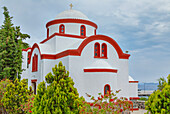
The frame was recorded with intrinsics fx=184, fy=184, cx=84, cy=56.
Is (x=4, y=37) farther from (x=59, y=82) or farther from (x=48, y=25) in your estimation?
(x=59, y=82)

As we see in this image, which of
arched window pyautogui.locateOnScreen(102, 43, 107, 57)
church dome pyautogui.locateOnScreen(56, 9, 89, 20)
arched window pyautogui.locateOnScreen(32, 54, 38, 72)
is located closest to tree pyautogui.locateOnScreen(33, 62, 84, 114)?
arched window pyautogui.locateOnScreen(102, 43, 107, 57)

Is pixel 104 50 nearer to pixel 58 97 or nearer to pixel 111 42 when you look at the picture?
pixel 111 42

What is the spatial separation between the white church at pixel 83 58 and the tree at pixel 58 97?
24.6 ft

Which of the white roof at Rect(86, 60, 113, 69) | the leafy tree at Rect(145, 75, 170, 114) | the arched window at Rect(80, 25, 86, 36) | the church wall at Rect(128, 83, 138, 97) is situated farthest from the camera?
the church wall at Rect(128, 83, 138, 97)

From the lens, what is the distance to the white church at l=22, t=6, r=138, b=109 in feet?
48.3

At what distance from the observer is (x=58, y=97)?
263 inches

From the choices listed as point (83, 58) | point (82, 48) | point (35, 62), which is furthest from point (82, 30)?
point (35, 62)

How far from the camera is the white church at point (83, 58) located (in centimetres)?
1473

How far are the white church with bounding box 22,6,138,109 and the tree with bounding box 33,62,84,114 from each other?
750cm

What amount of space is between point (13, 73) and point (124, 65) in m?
14.4

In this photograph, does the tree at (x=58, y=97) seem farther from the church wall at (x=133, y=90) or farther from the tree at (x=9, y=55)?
the tree at (x=9, y=55)

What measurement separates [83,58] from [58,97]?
29.8 feet

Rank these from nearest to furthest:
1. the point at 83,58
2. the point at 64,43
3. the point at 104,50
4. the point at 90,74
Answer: the point at 90,74
the point at 83,58
the point at 104,50
the point at 64,43

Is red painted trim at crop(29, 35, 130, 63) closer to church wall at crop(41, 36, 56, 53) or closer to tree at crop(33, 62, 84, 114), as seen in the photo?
church wall at crop(41, 36, 56, 53)
